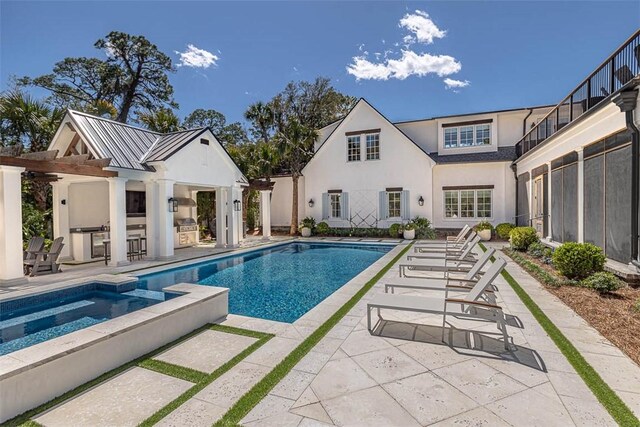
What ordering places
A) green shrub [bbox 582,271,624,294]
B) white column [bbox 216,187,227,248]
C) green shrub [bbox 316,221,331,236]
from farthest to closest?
green shrub [bbox 316,221,331,236] < white column [bbox 216,187,227,248] < green shrub [bbox 582,271,624,294]

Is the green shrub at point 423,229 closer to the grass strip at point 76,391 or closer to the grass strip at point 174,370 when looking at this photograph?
the grass strip at point 76,391

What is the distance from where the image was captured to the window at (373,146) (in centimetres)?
2364

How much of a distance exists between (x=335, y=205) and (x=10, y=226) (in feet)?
60.7

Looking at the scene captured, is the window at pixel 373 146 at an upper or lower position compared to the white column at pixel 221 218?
upper

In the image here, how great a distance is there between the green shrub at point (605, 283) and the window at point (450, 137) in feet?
57.5

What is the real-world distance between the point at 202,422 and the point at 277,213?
2441 cm

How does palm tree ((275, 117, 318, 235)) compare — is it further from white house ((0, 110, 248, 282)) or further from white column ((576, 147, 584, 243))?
white column ((576, 147, 584, 243))

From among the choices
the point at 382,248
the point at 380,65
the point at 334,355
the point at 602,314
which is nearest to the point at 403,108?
the point at 380,65

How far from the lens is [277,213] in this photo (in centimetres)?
2753

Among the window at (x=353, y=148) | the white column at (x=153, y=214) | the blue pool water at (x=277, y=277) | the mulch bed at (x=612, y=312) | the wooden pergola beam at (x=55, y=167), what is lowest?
the blue pool water at (x=277, y=277)

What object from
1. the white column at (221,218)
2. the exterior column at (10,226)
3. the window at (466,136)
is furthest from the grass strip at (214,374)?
the window at (466,136)

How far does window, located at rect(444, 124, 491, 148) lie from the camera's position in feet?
74.8

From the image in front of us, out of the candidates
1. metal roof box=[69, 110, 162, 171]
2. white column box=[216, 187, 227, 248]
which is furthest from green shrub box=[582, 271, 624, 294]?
white column box=[216, 187, 227, 248]

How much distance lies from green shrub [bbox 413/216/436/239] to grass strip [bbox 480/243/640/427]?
14986 mm
